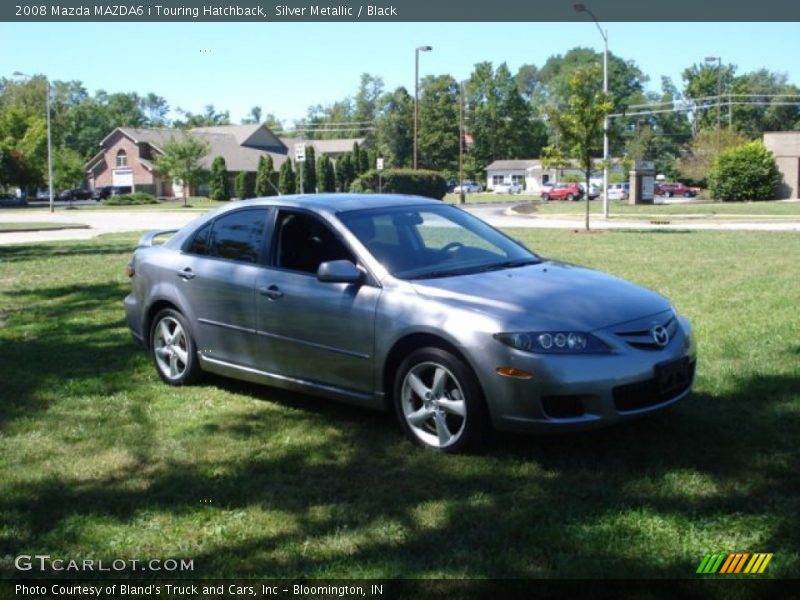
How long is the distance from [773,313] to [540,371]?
564 centimetres

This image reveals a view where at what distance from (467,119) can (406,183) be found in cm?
6174

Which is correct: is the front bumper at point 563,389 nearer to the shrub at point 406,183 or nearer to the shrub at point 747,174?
the shrub at point 406,183

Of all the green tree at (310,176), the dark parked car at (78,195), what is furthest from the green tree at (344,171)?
the dark parked car at (78,195)

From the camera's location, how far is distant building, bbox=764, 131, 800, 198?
57000mm

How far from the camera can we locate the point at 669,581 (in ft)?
12.1

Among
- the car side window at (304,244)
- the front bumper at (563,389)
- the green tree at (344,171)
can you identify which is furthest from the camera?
the green tree at (344,171)

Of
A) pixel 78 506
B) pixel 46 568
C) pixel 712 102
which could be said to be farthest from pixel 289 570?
pixel 712 102

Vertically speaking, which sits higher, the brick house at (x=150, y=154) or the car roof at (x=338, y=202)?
the brick house at (x=150, y=154)

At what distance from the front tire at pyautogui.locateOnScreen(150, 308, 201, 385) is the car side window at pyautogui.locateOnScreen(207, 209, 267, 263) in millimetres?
617

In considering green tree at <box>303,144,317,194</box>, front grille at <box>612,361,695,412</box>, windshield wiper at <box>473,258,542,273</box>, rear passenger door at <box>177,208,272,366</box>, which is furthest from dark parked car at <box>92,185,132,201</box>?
front grille at <box>612,361,695,412</box>

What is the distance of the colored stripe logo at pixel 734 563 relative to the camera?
148 inches

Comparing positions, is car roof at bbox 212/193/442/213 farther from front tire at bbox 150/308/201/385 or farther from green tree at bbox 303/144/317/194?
green tree at bbox 303/144/317/194

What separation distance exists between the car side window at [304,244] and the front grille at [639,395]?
6.47 ft

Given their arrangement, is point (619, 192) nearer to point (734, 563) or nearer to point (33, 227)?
point (33, 227)
